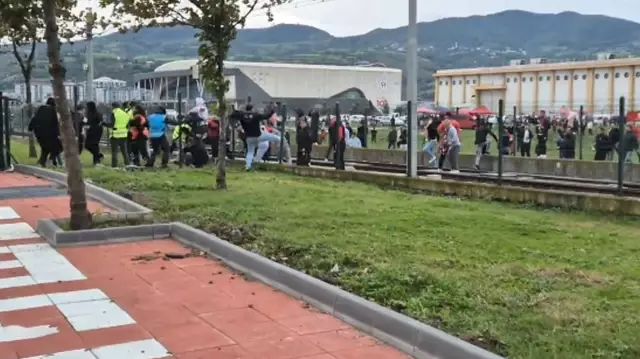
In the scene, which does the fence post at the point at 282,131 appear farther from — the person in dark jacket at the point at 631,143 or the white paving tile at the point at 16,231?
the white paving tile at the point at 16,231

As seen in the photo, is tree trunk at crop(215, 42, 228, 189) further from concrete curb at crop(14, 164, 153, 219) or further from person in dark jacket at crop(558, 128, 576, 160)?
person in dark jacket at crop(558, 128, 576, 160)

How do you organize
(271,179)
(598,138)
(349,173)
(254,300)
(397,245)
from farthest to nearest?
(598,138) → (349,173) → (271,179) → (397,245) → (254,300)

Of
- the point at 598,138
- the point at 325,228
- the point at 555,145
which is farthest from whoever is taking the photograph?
the point at 555,145

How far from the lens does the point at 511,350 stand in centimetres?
513

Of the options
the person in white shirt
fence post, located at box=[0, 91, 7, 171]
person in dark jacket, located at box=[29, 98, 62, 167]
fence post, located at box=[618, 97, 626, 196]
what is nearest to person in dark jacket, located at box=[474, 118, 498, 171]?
the person in white shirt

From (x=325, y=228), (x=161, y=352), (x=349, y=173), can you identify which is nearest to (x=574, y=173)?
(x=349, y=173)

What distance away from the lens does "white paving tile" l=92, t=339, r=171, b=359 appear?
546 centimetres

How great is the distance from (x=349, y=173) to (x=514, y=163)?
21.5ft

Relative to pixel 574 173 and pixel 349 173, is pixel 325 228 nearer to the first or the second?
pixel 349 173

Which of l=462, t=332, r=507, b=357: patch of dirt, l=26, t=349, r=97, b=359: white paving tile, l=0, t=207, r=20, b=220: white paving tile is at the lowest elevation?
l=26, t=349, r=97, b=359: white paving tile

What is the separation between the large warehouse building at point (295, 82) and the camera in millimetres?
113750

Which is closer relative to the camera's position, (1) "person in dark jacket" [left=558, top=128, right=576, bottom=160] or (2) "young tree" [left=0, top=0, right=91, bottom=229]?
A: (2) "young tree" [left=0, top=0, right=91, bottom=229]

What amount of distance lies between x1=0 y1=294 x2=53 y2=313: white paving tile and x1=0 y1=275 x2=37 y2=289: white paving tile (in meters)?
0.51

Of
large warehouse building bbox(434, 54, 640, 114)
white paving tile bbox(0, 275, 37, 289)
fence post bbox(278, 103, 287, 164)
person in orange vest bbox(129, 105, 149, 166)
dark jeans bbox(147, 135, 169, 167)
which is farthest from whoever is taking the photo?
large warehouse building bbox(434, 54, 640, 114)
